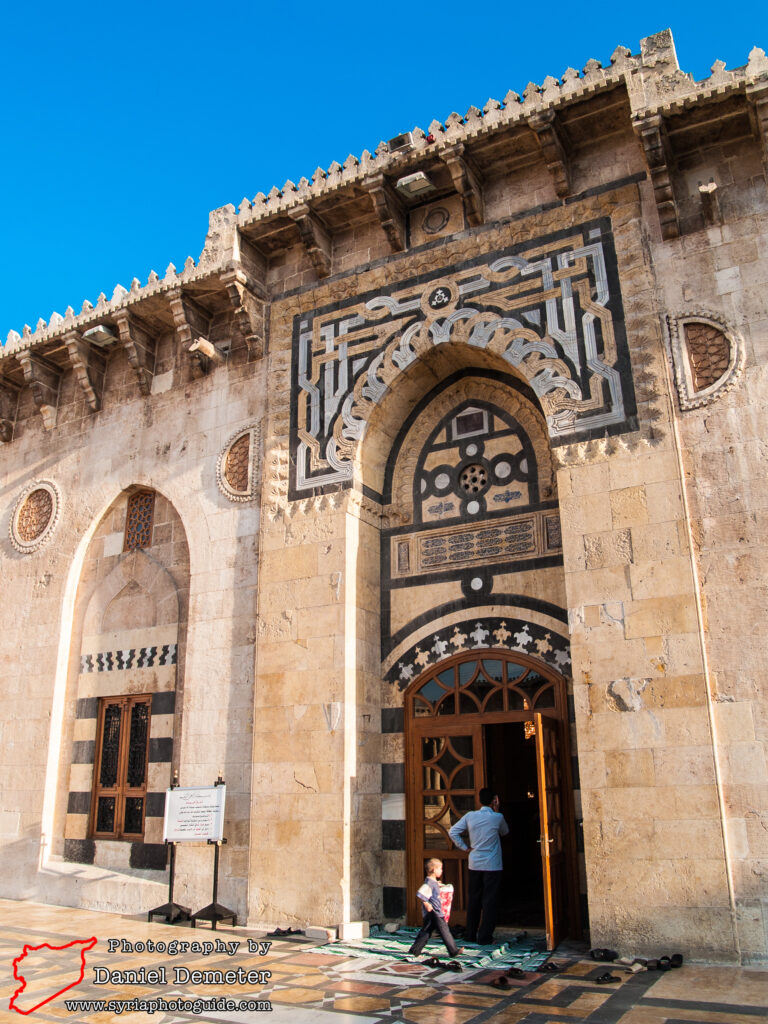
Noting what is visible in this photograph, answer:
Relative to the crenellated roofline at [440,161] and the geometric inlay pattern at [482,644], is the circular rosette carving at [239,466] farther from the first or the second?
the geometric inlay pattern at [482,644]

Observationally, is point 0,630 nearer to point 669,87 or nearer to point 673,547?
point 673,547

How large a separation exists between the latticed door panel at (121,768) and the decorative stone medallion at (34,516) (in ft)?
8.78

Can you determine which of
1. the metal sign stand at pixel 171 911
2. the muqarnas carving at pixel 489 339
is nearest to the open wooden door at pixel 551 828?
the muqarnas carving at pixel 489 339

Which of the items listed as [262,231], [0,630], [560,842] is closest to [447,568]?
[560,842]

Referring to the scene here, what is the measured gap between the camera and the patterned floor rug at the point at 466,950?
6344 millimetres

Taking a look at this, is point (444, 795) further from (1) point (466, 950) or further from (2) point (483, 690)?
(1) point (466, 950)

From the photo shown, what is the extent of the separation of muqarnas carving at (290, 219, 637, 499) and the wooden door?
2820 mm

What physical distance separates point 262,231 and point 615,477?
208 inches

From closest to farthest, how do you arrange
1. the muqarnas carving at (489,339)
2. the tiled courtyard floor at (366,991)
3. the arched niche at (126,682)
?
the tiled courtyard floor at (366,991) < the muqarnas carving at (489,339) < the arched niche at (126,682)

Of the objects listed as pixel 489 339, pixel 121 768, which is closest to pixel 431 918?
pixel 121 768

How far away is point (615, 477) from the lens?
23.9ft

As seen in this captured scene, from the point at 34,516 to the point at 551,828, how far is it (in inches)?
327

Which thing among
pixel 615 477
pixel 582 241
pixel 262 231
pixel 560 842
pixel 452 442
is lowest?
pixel 560 842

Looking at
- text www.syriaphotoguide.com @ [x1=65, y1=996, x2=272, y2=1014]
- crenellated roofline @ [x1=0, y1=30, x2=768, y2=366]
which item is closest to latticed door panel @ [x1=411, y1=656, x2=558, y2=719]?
text www.syriaphotoguide.com @ [x1=65, y1=996, x2=272, y2=1014]
